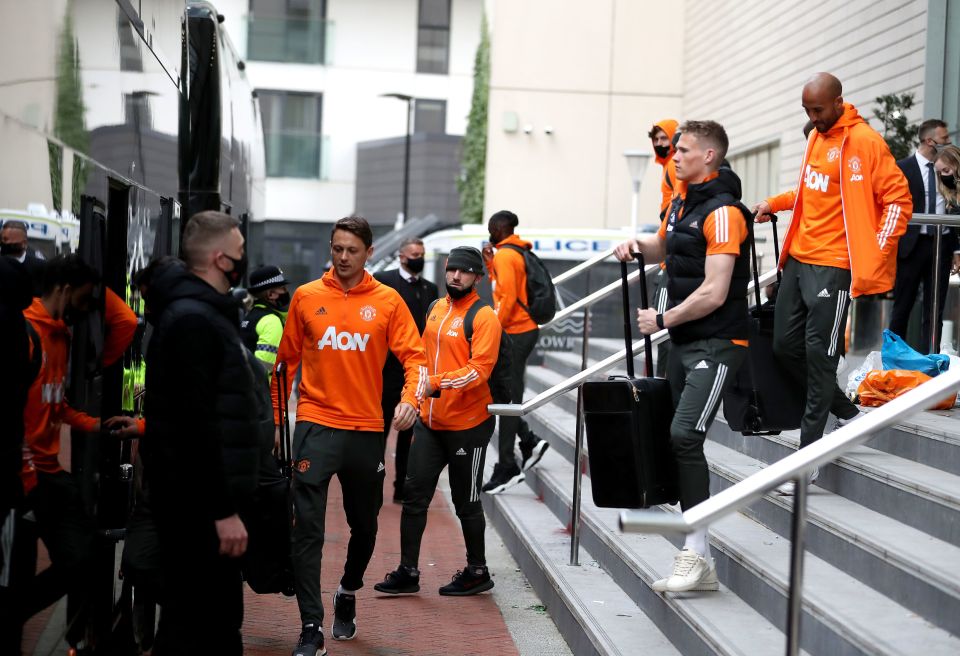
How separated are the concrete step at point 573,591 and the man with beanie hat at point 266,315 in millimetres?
2077

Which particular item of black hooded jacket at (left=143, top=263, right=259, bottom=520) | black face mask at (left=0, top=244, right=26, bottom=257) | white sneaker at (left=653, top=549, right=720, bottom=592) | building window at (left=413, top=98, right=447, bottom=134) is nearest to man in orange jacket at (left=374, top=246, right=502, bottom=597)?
white sneaker at (left=653, top=549, right=720, bottom=592)

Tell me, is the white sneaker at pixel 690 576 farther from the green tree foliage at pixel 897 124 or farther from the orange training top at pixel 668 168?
the green tree foliage at pixel 897 124

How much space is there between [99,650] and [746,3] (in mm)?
15978

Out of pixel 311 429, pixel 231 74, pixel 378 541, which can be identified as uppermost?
pixel 231 74

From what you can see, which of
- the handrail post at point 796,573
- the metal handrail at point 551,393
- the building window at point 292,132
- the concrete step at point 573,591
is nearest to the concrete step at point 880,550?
the handrail post at point 796,573

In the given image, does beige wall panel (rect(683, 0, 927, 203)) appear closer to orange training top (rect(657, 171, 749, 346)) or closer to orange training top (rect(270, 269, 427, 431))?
orange training top (rect(657, 171, 749, 346))

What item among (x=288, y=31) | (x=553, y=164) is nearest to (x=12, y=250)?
(x=553, y=164)

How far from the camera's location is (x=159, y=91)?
6609 millimetres

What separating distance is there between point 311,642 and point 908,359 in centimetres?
406

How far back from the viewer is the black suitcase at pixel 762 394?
21.7ft

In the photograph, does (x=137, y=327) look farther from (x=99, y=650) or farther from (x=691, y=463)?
(x=691, y=463)

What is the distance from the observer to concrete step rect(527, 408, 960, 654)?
434cm

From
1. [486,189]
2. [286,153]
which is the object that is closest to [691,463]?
[486,189]

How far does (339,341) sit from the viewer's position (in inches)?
244
